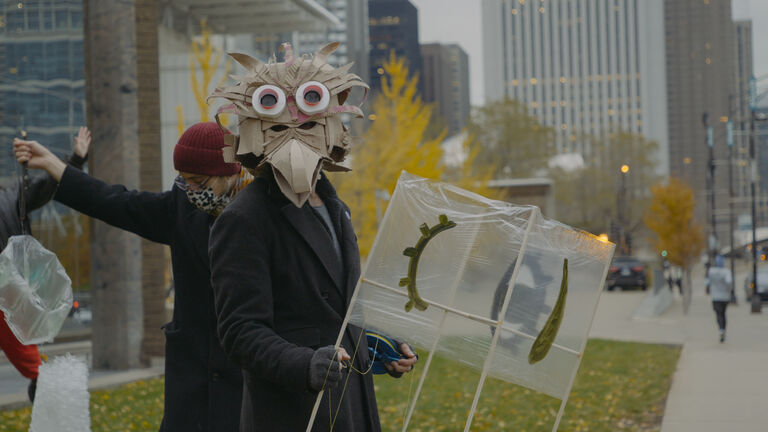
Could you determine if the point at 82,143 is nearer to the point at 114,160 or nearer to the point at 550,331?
the point at 550,331

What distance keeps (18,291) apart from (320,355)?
6.67 feet

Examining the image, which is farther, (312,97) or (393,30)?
(393,30)

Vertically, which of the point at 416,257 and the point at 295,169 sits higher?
the point at 295,169

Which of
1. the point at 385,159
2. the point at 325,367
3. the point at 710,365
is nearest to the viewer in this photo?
the point at 325,367

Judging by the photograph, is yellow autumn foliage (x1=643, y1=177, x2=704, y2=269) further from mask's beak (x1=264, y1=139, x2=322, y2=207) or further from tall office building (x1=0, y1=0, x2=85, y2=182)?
mask's beak (x1=264, y1=139, x2=322, y2=207)

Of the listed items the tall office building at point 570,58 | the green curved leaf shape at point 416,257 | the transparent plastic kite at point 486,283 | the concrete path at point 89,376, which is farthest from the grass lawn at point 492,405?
the tall office building at point 570,58

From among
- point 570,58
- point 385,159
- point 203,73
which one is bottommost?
point 385,159

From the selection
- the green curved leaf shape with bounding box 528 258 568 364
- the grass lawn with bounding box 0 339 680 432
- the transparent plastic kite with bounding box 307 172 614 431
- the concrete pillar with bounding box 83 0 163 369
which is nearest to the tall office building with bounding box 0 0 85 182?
the concrete pillar with bounding box 83 0 163 369

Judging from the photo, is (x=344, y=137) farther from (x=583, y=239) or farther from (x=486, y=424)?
(x=486, y=424)

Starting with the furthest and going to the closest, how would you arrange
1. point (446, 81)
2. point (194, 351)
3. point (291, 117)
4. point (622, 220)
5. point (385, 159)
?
point (446, 81) < point (622, 220) < point (385, 159) < point (194, 351) < point (291, 117)

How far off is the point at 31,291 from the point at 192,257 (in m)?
1.03

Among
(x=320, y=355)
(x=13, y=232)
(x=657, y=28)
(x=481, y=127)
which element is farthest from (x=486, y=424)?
(x=657, y=28)

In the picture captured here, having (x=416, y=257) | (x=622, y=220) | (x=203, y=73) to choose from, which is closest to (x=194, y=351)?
(x=416, y=257)

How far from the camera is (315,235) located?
2.66m
